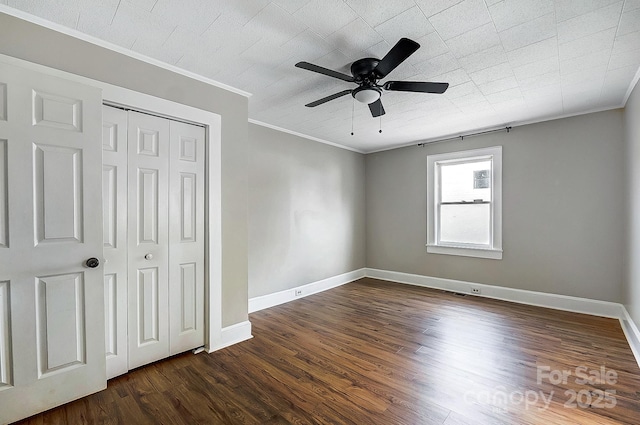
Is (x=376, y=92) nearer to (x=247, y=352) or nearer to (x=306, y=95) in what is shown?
(x=306, y=95)

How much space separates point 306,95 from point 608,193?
150 inches

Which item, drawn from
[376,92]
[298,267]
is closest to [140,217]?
[376,92]

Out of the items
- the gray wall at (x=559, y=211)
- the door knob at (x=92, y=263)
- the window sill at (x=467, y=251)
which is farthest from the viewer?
the window sill at (x=467, y=251)

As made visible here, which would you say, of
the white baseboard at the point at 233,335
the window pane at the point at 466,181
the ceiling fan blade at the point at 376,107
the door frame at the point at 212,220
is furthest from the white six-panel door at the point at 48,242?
the window pane at the point at 466,181

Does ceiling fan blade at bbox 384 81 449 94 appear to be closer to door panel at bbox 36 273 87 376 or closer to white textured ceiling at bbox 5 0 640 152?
white textured ceiling at bbox 5 0 640 152

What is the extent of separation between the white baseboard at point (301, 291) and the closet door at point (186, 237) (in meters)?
→ 1.23

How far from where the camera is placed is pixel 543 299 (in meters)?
3.92

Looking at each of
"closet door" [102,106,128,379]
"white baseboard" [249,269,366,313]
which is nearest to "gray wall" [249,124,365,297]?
"white baseboard" [249,269,366,313]

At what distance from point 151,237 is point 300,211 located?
245 cm

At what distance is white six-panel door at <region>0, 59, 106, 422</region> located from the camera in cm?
175

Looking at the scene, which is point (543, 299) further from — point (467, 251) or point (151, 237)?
point (151, 237)

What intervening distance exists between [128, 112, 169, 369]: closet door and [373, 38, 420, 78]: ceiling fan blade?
6.12 feet

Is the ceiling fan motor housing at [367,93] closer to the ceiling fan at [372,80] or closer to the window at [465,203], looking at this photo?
the ceiling fan at [372,80]

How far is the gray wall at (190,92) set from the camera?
1.88m
